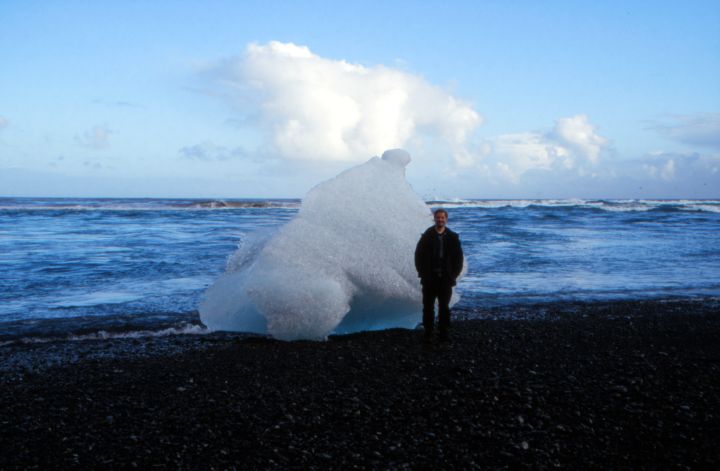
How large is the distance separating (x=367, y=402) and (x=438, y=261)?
253cm

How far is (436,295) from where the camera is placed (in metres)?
7.34

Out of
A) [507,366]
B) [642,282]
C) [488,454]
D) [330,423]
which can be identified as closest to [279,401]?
[330,423]

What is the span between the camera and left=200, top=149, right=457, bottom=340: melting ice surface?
718cm

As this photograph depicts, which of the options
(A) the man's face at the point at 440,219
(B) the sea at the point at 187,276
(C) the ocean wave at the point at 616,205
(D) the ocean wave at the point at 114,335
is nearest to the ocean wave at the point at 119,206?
(C) the ocean wave at the point at 616,205

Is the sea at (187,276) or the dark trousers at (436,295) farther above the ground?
the dark trousers at (436,295)

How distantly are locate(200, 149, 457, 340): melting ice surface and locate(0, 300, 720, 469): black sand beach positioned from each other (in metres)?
0.38

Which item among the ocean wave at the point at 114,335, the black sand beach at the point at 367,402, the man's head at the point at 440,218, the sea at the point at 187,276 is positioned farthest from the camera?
the sea at the point at 187,276

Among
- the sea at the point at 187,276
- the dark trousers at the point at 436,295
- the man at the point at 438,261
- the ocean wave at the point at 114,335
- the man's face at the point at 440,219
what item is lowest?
the ocean wave at the point at 114,335

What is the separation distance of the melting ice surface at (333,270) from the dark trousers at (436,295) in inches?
22.3

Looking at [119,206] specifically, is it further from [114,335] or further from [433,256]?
[433,256]

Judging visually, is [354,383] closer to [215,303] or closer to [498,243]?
[215,303]

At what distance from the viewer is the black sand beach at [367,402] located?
159 inches

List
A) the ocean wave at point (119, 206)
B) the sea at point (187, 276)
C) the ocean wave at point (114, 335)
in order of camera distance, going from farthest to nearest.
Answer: the ocean wave at point (119, 206) < the sea at point (187, 276) < the ocean wave at point (114, 335)

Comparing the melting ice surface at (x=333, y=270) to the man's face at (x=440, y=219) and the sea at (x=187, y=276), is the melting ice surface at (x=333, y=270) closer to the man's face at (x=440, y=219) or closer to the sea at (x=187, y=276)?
the sea at (x=187, y=276)
